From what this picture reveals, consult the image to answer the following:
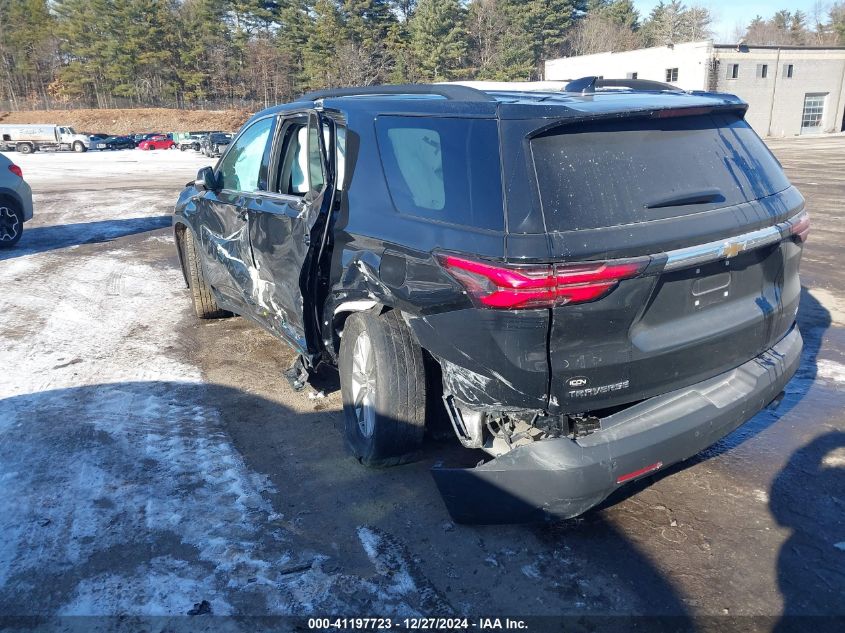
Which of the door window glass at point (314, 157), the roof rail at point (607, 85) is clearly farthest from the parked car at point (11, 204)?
the roof rail at point (607, 85)

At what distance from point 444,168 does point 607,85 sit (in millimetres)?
1564

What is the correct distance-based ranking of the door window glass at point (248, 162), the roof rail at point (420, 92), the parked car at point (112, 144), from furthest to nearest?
the parked car at point (112, 144), the door window glass at point (248, 162), the roof rail at point (420, 92)

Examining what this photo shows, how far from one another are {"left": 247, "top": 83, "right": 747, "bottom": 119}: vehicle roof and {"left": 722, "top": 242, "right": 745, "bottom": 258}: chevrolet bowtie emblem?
658mm

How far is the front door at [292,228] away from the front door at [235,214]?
183 millimetres

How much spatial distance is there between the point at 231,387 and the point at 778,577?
360 centimetres

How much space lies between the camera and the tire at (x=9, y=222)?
9.95 m

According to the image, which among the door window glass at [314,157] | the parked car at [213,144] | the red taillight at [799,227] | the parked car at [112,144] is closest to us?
the red taillight at [799,227]

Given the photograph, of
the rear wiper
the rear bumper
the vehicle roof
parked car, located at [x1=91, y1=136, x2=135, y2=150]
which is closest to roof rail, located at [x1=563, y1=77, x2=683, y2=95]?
the vehicle roof

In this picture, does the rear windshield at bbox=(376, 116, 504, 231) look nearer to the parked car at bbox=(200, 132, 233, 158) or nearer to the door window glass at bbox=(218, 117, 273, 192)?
the door window glass at bbox=(218, 117, 273, 192)

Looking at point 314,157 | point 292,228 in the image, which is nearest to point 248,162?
point 314,157

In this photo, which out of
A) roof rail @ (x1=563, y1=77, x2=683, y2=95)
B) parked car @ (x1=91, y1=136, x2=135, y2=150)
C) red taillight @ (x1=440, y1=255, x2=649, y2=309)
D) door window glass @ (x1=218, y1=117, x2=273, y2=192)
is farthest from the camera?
parked car @ (x1=91, y1=136, x2=135, y2=150)

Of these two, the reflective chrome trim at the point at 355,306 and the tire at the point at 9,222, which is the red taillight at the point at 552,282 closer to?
the reflective chrome trim at the point at 355,306

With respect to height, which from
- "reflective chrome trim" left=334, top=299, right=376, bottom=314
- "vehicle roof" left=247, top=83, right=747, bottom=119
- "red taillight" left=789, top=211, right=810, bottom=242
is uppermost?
"vehicle roof" left=247, top=83, right=747, bottom=119

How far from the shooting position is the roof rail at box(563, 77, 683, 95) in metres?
3.36
